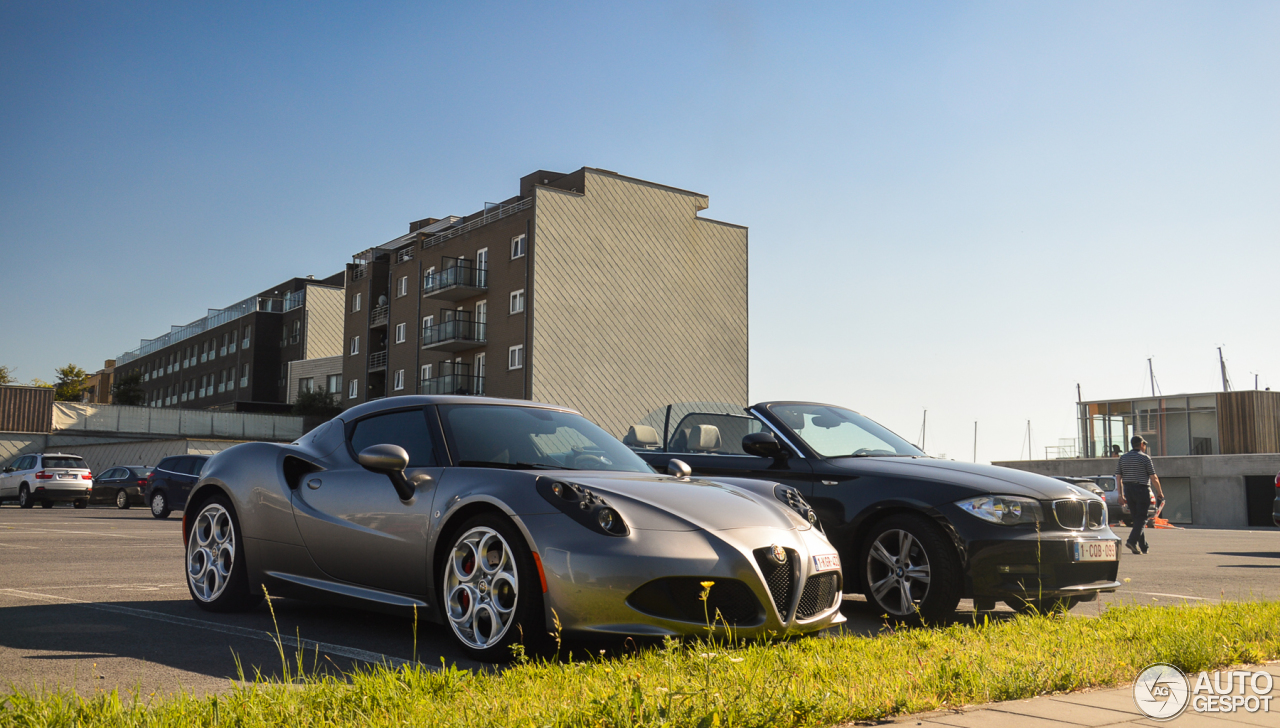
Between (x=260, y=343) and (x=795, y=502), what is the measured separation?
76657 mm

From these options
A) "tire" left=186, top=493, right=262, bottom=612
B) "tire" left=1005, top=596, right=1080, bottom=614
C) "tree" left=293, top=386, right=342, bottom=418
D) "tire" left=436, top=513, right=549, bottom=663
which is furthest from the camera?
"tree" left=293, top=386, right=342, bottom=418

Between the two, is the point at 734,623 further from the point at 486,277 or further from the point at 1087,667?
the point at 486,277

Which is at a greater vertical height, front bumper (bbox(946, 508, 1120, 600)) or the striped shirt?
the striped shirt

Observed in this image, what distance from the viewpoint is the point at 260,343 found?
76500mm

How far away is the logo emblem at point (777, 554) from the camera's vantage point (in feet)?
15.5

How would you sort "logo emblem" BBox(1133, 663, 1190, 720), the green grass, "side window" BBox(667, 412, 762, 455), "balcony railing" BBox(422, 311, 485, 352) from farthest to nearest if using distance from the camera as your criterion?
"balcony railing" BBox(422, 311, 485, 352) → "side window" BBox(667, 412, 762, 455) → "logo emblem" BBox(1133, 663, 1190, 720) → the green grass

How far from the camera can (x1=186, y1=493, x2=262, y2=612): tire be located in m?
6.27

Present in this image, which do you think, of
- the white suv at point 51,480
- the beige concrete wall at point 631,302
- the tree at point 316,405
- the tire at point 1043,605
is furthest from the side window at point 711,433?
the tree at point 316,405

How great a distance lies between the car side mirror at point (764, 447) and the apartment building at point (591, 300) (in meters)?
35.8

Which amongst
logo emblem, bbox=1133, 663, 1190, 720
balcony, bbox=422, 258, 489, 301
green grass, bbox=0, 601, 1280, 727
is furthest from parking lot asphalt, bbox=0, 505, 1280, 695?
balcony, bbox=422, 258, 489, 301

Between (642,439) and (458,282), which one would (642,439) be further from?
(458,282)

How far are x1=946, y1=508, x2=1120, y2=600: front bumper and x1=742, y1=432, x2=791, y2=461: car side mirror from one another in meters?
1.46

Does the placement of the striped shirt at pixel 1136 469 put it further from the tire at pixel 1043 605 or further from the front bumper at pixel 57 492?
the front bumper at pixel 57 492

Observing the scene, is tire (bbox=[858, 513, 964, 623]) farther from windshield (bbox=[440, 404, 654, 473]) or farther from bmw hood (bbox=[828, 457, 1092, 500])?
windshield (bbox=[440, 404, 654, 473])
